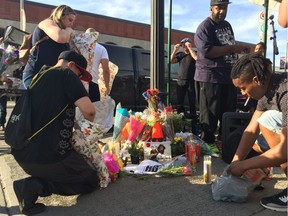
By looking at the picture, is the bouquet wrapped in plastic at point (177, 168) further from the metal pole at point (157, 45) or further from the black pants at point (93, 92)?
the black pants at point (93, 92)

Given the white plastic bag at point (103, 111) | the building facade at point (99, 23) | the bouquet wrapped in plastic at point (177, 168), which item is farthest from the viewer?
the building facade at point (99, 23)

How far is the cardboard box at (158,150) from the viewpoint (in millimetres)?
4094

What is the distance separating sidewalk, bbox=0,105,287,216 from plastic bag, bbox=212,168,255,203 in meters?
0.05

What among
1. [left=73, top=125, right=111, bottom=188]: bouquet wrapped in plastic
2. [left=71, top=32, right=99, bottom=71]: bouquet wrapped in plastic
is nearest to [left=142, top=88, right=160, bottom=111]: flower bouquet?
[left=71, top=32, right=99, bottom=71]: bouquet wrapped in plastic

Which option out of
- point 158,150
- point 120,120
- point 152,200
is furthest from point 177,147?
point 152,200

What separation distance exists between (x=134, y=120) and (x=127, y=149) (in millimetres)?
361

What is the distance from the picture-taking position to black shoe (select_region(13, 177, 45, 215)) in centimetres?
281

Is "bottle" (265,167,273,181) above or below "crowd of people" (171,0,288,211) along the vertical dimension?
below

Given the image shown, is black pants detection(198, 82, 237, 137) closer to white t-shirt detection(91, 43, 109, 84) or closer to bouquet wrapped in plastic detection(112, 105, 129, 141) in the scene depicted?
bouquet wrapped in plastic detection(112, 105, 129, 141)

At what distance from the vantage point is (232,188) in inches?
110

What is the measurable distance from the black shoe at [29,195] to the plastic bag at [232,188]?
1466 millimetres

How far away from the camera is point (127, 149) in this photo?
4090mm

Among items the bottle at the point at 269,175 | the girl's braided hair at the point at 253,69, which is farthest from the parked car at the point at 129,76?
the girl's braided hair at the point at 253,69

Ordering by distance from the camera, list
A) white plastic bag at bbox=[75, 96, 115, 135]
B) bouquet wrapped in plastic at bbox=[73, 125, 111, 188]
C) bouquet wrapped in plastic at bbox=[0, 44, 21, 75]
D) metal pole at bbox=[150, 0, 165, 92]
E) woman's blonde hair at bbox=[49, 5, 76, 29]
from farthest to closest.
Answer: bouquet wrapped in plastic at bbox=[0, 44, 21, 75] → metal pole at bbox=[150, 0, 165, 92] → white plastic bag at bbox=[75, 96, 115, 135] → woman's blonde hair at bbox=[49, 5, 76, 29] → bouquet wrapped in plastic at bbox=[73, 125, 111, 188]
